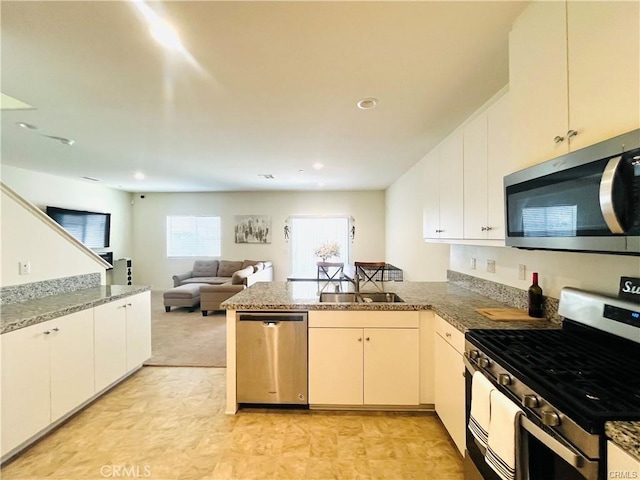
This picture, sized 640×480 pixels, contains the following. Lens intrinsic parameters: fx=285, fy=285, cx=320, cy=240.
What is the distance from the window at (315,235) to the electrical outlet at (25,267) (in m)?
5.34

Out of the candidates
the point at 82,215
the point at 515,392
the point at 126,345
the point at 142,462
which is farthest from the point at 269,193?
the point at 515,392

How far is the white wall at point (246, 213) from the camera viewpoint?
731cm

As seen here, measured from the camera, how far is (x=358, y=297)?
269cm

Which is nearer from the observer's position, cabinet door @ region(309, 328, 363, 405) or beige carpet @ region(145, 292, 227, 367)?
cabinet door @ region(309, 328, 363, 405)

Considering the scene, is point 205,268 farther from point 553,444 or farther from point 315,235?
point 553,444

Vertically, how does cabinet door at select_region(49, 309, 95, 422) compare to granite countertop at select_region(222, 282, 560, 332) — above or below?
below

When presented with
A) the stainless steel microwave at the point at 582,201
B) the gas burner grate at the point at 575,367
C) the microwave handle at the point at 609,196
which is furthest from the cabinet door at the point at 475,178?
the microwave handle at the point at 609,196

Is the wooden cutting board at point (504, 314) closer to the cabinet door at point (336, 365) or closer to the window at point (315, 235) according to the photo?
the cabinet door at point (336, 365)

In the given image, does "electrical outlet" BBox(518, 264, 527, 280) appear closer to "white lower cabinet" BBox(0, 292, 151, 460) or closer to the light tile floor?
the light tile floor

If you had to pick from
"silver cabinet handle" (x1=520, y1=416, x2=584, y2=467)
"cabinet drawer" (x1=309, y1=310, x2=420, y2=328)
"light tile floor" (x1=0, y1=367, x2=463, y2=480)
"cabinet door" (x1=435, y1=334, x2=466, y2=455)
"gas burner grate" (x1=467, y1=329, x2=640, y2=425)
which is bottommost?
"light tile floor" (x1=0, y1=367, x2=463, y2=480)

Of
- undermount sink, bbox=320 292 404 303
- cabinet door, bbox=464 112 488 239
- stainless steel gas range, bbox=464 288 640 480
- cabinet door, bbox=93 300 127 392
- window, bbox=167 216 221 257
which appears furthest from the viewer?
window, bbox=167 216 221 257

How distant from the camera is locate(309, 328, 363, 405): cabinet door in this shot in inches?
89.0

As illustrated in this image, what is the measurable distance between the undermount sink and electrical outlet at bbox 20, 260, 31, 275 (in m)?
2.45

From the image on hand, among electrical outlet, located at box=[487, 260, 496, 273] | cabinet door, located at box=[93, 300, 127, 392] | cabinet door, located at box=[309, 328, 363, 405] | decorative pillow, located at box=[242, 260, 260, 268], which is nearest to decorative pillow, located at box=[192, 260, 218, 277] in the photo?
decorative pillow, located at box=[242, 260, 260, 268]
